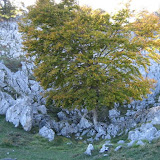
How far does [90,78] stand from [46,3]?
23.7 ft

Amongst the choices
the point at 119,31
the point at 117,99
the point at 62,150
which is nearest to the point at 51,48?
the point at 119,31

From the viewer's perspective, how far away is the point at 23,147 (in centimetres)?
1064

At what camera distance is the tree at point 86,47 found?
13.6 meters

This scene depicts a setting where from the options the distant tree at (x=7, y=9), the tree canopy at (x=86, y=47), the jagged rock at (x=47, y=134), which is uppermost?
the distant tree at (x=7, y=9)

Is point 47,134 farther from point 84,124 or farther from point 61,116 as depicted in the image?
point 61,116

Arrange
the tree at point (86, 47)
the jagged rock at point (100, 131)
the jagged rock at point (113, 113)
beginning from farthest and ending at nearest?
1. the jagged rock at point (113, 113)
2. the jagged rock at point (100, 131)
3. the tree at point (86, 47)

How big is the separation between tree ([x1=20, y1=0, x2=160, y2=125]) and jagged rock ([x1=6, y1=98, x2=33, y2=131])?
2.58 m

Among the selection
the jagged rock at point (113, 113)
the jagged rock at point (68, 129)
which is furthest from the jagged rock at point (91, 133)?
the jagged rock at point (113, 113)

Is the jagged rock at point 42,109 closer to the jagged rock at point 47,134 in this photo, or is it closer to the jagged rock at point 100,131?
the jagged rock at point 47,134

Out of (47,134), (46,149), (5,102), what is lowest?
(46,149)

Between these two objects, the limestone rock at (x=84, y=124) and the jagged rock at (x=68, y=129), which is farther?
the limestone rock at (x=84, y=124)

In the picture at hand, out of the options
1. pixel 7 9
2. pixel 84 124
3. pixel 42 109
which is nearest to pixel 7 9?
pixel 7 9

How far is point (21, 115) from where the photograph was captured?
14641mm

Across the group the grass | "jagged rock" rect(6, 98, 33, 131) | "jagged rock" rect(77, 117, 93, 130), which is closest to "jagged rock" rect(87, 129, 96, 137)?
"jagged rock" rect(77, 117, 93, 130)
